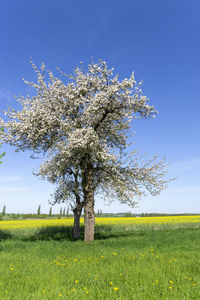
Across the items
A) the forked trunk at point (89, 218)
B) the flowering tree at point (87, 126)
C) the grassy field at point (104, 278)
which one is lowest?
the grassy field at point (104, 278)

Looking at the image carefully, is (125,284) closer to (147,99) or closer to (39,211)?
(147,99)

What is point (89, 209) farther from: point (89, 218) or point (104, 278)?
point (104, 278)

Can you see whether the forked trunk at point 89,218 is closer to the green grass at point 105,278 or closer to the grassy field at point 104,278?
the grassy field at point 104,278

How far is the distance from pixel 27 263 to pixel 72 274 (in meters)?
3.53

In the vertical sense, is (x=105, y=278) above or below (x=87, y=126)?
below

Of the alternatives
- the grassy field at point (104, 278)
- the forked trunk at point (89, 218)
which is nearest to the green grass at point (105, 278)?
the grassy field at point (104, 278)

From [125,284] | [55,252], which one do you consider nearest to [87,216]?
[55,252]

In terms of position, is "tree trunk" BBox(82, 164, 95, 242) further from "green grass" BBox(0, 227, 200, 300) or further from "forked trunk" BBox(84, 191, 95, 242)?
"green grass" BBox(0, 227, 200, 300)

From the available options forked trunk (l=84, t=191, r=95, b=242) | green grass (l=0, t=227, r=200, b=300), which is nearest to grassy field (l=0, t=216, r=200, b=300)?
green grass (l=0, t=227, r=200, b=300)

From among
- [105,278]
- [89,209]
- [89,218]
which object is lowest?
[105,278]

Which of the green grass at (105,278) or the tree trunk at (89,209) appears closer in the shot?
the green grass at (105,278)

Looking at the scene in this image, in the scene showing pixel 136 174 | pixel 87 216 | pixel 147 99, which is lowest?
pixel 87 216

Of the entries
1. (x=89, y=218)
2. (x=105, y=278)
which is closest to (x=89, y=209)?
(x=89, y=218)

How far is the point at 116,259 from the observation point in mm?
11508
